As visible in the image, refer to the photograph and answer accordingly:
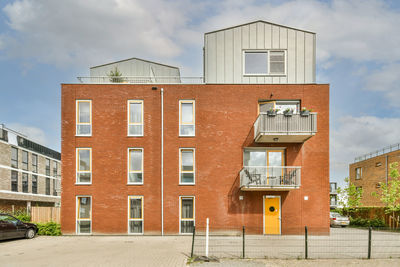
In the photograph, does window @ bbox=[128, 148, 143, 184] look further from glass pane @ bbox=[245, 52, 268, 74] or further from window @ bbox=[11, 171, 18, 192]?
window @ bbox=[11, 171, 18, 192]

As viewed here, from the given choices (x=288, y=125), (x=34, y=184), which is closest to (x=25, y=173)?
(x=34, y=184)

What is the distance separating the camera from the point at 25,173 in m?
35.9

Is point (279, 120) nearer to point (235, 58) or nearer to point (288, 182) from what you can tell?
point (288, 182)

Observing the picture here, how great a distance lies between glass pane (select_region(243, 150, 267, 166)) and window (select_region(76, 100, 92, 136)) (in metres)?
8.14

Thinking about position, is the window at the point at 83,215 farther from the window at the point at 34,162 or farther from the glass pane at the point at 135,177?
the window at the point at 34,162

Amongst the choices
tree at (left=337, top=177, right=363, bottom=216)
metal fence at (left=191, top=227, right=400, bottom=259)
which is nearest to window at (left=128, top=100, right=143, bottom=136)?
metal fence at (left=191, top=227, right=400, bottom=259)

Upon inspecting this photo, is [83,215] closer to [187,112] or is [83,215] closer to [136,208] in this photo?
[136,208]

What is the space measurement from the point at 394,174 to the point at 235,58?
15.9m

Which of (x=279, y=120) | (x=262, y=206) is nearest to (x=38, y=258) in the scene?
(x=262, y=206)

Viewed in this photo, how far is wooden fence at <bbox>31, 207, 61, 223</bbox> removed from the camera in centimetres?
1764

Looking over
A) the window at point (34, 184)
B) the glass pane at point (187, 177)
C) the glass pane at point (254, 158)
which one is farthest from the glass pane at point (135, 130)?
the window at point (34, 184)

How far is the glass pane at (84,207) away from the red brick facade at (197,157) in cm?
31

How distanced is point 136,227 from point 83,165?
417 centimetres

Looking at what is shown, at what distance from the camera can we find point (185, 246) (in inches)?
511
